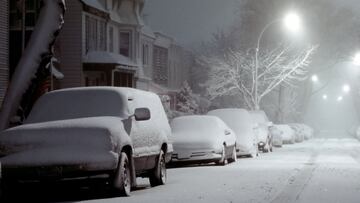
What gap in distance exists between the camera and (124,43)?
52.7m

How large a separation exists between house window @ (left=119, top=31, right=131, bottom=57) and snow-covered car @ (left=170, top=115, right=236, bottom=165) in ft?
86.9

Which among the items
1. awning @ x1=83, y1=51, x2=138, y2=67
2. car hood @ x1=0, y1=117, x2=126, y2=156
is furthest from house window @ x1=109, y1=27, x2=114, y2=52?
car hood @ x1=0, y1=117, x2=126, y2=156

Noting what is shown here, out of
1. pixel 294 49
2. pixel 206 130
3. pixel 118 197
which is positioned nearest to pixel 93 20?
pixel 206 130

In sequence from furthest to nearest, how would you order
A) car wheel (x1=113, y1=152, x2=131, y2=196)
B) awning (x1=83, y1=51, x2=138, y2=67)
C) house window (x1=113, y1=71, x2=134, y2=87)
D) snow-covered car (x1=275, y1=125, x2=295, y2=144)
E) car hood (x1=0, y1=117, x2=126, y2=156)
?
snow-covered car (x1=275, y1=125, x2=295, y2=144) → house window (x1=113, y1=71, x2=134, y2=87) → awning (x1=83, y1=51, x2=138, y2=67) → car wheel (x1=113, y1=152, x2=131, y2=196) → car hood (x1=0, y1=117, x2=126, y2=156)

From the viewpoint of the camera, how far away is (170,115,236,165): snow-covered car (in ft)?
79.0

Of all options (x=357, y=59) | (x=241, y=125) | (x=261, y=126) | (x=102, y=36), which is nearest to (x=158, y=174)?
(x=241, y=125)

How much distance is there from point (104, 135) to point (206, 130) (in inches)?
449

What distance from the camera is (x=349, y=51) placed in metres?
74.6

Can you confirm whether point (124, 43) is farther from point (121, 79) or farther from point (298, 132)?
point (298, 132)

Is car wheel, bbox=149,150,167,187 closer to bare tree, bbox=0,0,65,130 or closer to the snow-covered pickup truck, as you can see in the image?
the snow-covered pickup truck

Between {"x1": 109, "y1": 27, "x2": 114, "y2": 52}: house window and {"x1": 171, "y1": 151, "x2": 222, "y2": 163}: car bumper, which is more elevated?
{"x1": 109, "y1": 27, "x2": 114, "y2": 52}: house window

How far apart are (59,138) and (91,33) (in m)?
31.2

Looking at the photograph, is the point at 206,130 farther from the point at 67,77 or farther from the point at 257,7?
the point at 257,7

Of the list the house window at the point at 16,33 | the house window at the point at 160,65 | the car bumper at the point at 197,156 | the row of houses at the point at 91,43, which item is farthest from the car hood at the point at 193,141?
the house window at the point at 160,65
